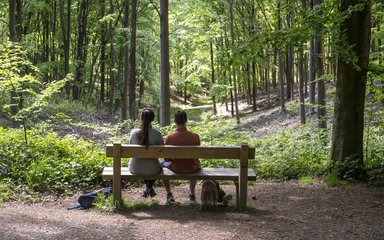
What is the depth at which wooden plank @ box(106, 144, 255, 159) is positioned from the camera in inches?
237

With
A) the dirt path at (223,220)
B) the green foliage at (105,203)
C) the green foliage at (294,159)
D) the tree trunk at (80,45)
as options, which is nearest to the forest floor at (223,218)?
the dirt path at (223,220)

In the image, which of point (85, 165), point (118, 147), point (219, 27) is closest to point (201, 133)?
point (85, 165)

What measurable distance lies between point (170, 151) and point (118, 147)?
2.49 ft

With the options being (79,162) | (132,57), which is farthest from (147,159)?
(132,57)

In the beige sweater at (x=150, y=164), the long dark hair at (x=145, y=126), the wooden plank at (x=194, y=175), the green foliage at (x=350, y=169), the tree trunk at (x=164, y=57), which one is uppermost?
the tree trunk at (x=164, y=57)

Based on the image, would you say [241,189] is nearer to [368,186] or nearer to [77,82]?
[368,186]

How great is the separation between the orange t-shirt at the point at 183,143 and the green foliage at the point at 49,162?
7.72 feet

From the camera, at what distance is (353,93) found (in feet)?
25.4

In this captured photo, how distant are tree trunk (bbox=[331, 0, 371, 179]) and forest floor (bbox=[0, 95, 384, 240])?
58 centimetres

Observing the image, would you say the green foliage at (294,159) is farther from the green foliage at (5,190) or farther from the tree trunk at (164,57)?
the green foliage at (5,190)

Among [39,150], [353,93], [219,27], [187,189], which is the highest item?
[219,27]

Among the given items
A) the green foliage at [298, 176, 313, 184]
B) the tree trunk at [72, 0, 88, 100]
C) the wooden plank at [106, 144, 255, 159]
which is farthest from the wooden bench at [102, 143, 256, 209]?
the tree trunk at [72, 0, 88, 100]

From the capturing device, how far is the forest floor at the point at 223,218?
192 inches

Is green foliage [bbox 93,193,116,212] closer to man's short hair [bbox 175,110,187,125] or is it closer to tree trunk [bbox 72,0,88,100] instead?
man's short hair [bbox 175,110,187,125]
